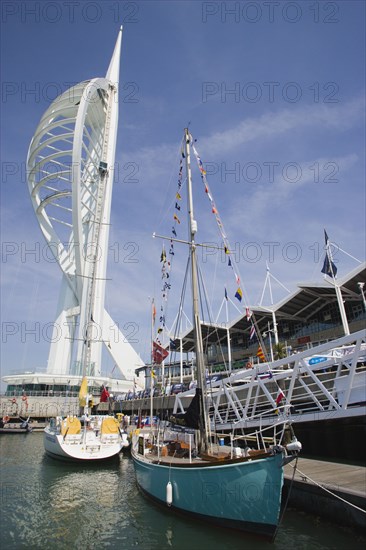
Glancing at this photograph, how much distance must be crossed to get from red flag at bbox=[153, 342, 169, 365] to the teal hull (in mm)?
9729

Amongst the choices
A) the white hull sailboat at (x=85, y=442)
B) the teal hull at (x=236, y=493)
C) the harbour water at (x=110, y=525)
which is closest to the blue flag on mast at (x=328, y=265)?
the white hull sailboat at (x=85, y=442)

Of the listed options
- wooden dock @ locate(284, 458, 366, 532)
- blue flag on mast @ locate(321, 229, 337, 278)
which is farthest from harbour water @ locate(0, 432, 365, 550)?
blue flag on mast @ locate(321, 229, 337, 278)

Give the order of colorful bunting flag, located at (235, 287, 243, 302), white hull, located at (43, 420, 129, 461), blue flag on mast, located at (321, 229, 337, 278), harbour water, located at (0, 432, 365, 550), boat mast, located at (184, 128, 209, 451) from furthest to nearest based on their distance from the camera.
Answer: blue flag on mast, located at (321, 229, 337, 278) → white hull, located at (43, 420, 129, 461) → colorful bunting flag, located at (235, 287, 243, 302) → boat mast, located at (184, 128, 209, 451) → harbour water, located at (0, 432, 365, 550)

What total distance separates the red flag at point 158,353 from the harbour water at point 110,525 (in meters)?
6.03

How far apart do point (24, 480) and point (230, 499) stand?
38.0ft

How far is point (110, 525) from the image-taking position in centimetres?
1040

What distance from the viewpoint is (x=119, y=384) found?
61.5m

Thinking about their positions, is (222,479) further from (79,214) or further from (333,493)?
(79,214)

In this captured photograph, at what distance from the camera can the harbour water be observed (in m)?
8.66

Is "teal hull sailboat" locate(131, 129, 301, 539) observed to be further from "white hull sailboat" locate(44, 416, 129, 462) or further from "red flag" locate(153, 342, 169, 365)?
"red flag" locate(153, 342, 169, 365)

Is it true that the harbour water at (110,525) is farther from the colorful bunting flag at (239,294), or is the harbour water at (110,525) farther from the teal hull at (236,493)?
the colorful bunting flag at (239,294)

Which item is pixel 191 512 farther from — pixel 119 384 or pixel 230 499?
pixel 119 384

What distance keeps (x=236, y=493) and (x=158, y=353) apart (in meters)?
11.8

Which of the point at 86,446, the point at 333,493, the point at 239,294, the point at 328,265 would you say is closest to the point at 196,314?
the point at 239,294
